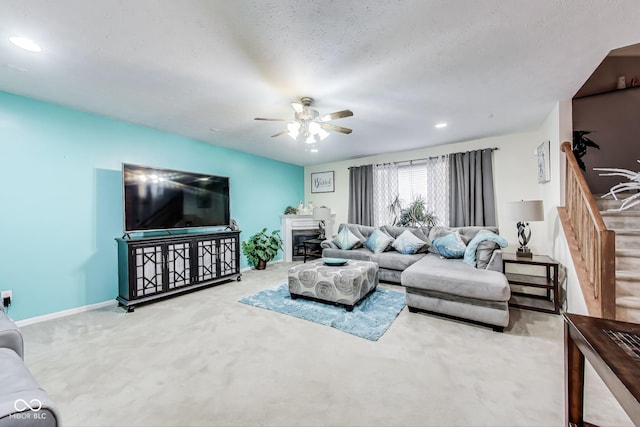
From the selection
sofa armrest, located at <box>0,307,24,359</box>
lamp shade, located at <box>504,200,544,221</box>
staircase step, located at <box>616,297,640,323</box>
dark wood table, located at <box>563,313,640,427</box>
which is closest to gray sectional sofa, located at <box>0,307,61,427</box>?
sofa armrest, located at <box>0,307,24,359</box>

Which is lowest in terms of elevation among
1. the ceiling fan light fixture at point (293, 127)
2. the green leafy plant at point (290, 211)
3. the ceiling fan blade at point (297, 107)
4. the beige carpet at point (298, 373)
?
the beige carpet at point (298, 373)

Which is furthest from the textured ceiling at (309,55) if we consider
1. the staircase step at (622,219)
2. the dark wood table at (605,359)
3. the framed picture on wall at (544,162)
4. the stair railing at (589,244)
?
the dark wood table at (605,359)

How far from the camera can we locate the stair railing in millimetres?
1897

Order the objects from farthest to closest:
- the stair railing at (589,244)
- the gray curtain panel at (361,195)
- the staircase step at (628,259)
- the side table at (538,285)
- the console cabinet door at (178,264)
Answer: the gray curtain panel at (361,195), the console cabinet door at (178,264), the side table at (538,285), the staircase step at (628,259), the stair railing at (589,244)

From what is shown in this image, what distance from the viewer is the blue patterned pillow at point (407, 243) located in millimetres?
4195

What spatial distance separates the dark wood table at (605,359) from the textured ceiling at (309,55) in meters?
1.76

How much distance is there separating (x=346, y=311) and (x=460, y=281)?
48.8 inches

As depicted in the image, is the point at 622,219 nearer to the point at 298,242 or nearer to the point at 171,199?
the point at 298,242

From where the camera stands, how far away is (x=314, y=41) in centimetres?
181

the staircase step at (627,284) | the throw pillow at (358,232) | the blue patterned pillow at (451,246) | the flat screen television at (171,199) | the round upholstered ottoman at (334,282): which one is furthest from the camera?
the throw pillow at (358,232)

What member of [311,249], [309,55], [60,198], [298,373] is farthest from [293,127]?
[311,249]

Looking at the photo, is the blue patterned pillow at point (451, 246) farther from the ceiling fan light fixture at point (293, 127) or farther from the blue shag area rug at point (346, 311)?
the ceiling fan light fixture at point (293, 127)

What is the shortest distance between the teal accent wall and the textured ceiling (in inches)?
Result: 11.0

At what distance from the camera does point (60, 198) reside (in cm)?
291
